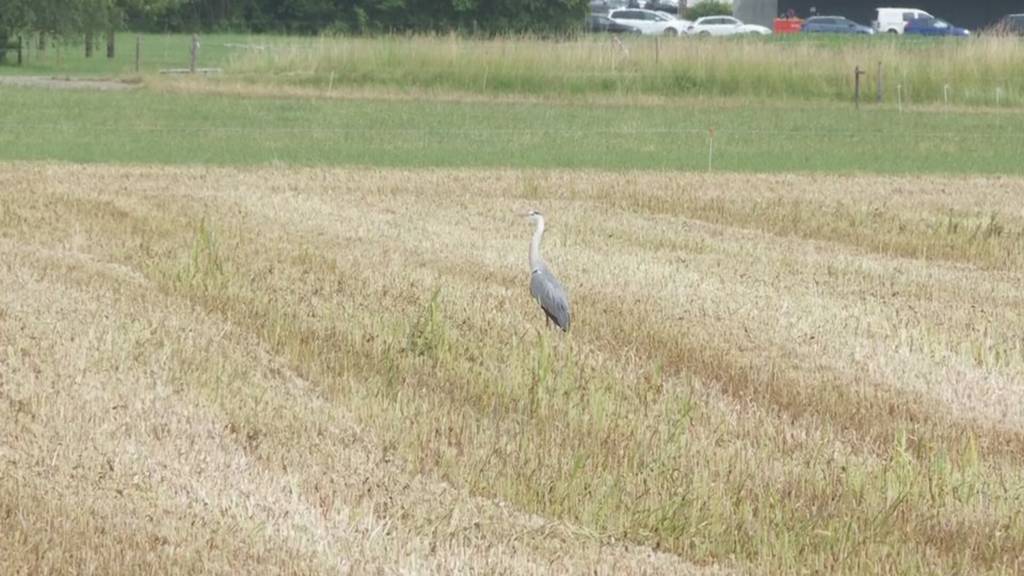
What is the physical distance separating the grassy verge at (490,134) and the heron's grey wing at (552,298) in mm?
15095

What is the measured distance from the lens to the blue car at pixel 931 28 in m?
87.1

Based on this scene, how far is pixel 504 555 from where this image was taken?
7.75 metres

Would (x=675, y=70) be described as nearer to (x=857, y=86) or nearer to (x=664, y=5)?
(x=857, y=86)

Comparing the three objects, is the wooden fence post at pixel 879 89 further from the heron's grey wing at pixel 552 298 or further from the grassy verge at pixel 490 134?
the heron's grey wing at pixel 552 298

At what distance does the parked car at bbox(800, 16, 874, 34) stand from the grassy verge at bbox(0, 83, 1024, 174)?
139ft

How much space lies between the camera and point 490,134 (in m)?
34.2

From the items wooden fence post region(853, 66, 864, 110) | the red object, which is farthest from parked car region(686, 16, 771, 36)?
wooden fence post region(853, 66, 864, 110)

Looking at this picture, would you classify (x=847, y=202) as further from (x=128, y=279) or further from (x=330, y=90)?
(x=330, y=90)

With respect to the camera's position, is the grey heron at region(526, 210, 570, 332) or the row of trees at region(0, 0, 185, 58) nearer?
the grey heron at region(526, 210, 570, 332)

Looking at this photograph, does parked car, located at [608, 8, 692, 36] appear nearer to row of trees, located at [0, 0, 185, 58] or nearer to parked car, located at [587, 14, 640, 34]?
parked car, located at [587, 14, 640, 34]

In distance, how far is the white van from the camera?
9006 centimetres

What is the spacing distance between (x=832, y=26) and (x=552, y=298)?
75.9 metres

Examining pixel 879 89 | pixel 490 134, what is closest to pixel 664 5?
pixel 879 89

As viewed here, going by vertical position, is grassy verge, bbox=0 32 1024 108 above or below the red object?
below
